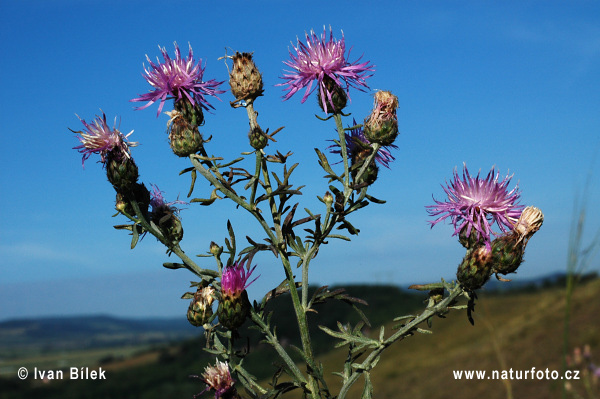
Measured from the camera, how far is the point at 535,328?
26.1 m

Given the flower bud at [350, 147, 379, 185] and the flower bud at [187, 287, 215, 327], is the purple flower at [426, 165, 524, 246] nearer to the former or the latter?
the flower bud at [350, 147, 379, 185]

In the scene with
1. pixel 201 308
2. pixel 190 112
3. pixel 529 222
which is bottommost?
pixel 201 308

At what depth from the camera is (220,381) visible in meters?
3.02

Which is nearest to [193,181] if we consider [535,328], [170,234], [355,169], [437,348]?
[170,234]

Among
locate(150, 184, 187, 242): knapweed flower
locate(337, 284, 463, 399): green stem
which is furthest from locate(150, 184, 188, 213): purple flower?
locate(337, 284, 463, 399): green stem

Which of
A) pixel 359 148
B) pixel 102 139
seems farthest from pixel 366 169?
pixel 102 139

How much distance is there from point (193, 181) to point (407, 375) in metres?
30.7

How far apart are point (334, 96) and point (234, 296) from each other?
1204 millimetres

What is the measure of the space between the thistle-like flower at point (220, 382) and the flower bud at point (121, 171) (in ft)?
3.73

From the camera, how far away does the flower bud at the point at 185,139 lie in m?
2.83

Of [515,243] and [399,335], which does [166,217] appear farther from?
[515,243]

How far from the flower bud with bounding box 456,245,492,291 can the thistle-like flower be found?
138 centimetres

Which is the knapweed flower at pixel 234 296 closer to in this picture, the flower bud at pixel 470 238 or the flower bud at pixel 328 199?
the flower bud at pixel 328 199

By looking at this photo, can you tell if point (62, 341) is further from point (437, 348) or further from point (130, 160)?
point (130, 160)
